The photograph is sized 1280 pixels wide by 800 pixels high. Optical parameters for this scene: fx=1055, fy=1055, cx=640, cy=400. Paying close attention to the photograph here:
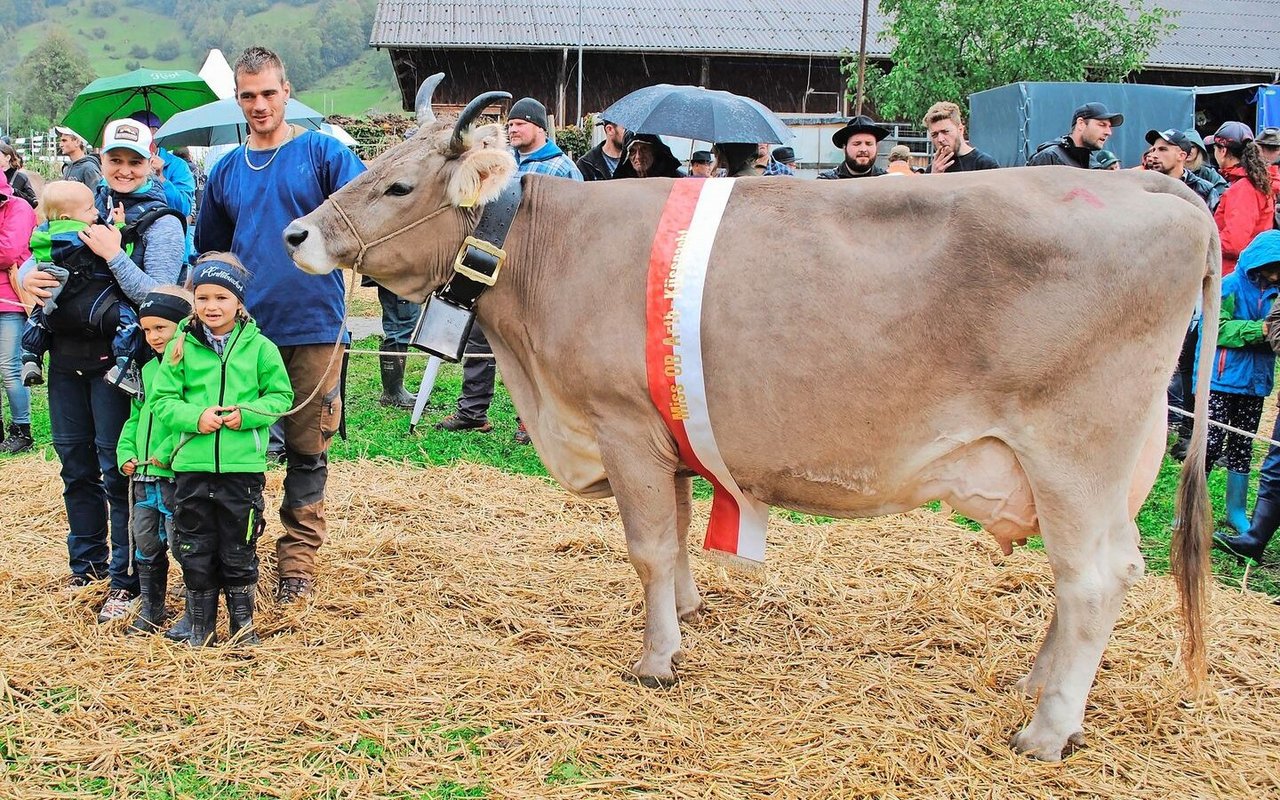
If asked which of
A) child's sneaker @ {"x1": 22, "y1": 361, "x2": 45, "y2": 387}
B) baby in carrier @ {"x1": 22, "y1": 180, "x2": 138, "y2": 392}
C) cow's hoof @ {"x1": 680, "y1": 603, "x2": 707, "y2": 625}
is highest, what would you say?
baby in carrier @ {"x1": 22, "y1": 180, "x2": 138, "y2": 392}

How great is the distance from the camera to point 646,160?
7.76 metres

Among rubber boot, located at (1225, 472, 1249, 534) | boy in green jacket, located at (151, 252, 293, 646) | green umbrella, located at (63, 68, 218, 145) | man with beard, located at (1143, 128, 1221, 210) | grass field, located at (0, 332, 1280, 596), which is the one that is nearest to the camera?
boy in green jacket, located at (151, 252, 293, 646)

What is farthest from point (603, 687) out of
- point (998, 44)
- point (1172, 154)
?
point (998, 44)

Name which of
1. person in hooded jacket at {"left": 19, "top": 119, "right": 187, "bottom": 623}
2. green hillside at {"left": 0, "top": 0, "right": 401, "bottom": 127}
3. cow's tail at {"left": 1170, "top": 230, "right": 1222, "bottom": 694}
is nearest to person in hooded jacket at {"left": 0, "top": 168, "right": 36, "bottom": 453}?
person in hooded jacket at {"left": 19, "top": 119, "right": 187, "bottom": 623}

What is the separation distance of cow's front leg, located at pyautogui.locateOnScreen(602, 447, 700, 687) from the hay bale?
0.15 m

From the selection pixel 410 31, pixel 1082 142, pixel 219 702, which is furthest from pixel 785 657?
pixel 410 31

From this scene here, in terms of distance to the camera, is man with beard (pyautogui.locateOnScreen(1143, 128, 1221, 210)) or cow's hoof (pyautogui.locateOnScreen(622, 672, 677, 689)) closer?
cow's hoof (pyautogui.locateOnScreen(622, 672, 677, 689))

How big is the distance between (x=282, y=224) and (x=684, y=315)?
203 centimetres

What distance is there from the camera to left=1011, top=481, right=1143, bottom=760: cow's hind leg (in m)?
3.65

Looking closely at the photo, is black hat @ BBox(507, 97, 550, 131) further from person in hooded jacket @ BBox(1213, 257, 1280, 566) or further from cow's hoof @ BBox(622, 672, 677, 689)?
person in hooded jacket @ BBox(1213, 257, 1280, 566)

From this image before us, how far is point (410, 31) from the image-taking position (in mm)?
25031

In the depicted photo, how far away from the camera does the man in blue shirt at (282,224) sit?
475cm

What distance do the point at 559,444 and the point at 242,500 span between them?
132 cm

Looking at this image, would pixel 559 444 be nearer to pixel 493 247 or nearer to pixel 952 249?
pixel 493 247
